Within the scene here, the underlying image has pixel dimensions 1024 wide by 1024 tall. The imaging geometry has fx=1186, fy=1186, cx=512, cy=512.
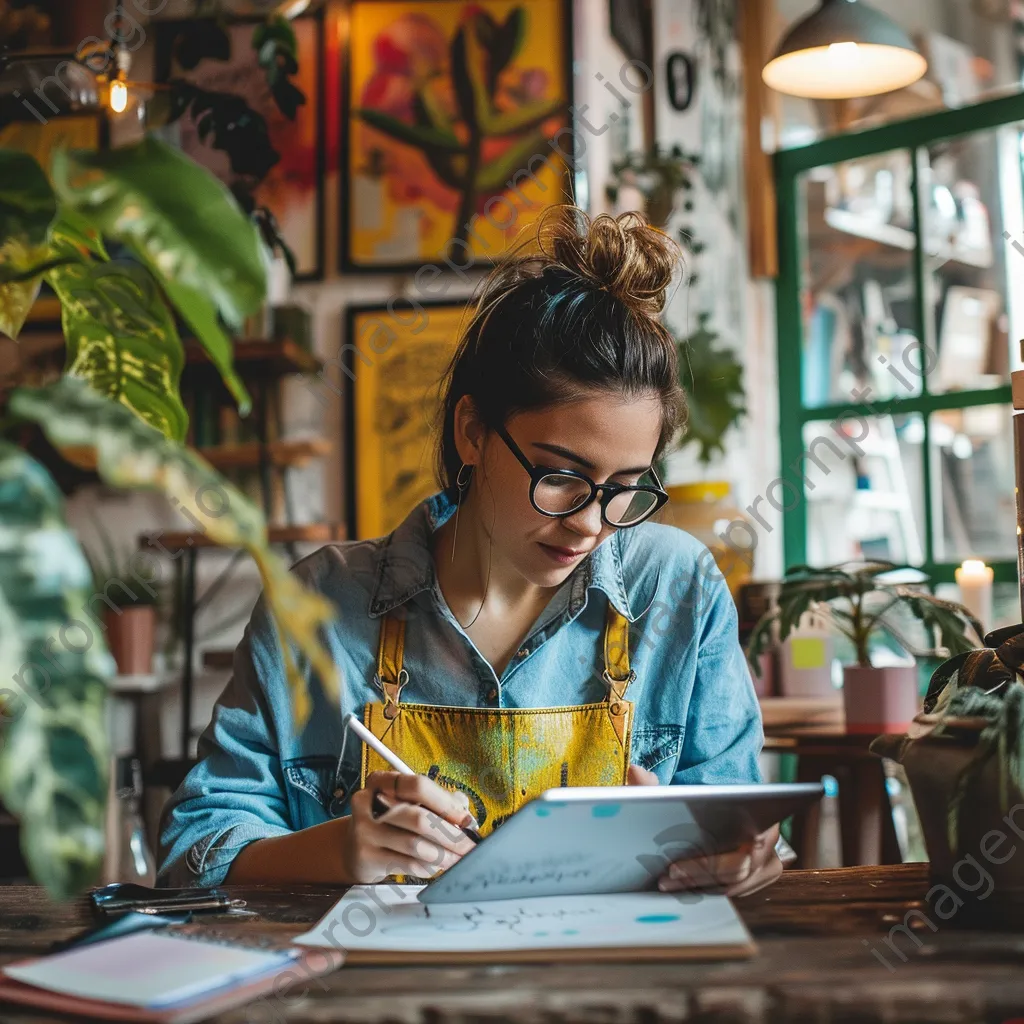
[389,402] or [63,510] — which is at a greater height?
[389,402]

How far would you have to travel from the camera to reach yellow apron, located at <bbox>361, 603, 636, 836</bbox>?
4.69 feet

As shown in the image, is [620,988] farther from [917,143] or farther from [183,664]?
[917,143]

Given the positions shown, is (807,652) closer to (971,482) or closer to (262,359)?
(971,482)

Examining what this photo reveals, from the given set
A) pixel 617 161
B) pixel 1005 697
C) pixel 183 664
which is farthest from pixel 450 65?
pixel 1005 697

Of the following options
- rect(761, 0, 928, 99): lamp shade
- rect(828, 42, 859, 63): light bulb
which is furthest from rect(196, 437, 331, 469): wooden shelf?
rect(828, 42, 859, 63): light bulb

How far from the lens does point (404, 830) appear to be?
1099mm

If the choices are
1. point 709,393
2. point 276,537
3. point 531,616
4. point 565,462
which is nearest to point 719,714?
point 531,616

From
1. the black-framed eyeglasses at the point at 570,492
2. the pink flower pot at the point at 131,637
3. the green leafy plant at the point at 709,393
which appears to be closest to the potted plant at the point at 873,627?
the black-framed eyeglasses at the point at 570,492

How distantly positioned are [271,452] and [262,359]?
0.89 feet

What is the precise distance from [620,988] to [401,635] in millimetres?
798

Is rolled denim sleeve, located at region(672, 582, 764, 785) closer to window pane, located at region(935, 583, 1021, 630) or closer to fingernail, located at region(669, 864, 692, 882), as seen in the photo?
fingernail, located at region(669, 864, 692, 882)

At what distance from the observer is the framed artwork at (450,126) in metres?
3.44

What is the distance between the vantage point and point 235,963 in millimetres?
804

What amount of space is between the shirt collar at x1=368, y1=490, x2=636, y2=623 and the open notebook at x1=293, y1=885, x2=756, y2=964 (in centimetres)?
55
